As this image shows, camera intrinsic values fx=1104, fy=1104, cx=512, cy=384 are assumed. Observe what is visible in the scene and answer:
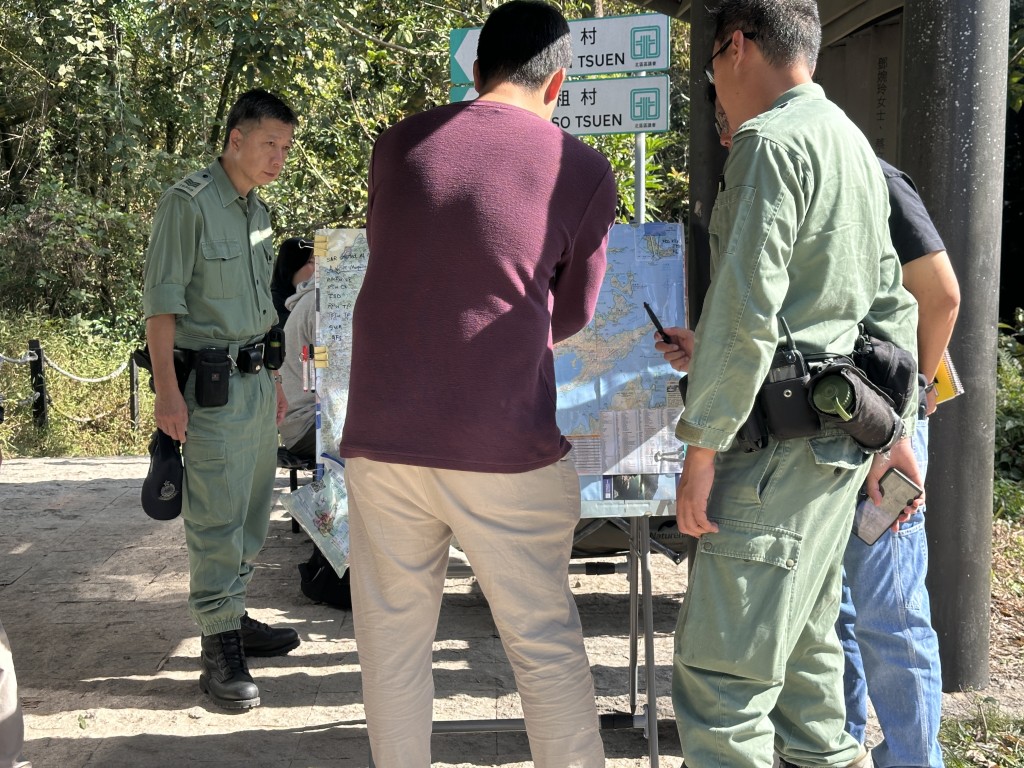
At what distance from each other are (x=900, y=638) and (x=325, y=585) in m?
2.75

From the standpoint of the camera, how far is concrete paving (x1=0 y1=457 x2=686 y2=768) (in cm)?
349

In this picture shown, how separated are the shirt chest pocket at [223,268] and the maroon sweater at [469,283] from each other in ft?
5.06

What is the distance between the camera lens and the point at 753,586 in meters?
2.26

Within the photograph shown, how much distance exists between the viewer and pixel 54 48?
40.4ft

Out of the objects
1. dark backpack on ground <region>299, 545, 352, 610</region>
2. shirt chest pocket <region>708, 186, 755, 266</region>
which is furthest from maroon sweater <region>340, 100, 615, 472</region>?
dark backpack on ground <region>299, 545, 352, 610</region>

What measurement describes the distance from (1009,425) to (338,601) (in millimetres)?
4772

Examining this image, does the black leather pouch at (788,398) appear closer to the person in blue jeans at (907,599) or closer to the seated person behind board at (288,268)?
the person in blue jeans at (907,599)

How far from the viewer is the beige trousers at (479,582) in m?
2.41

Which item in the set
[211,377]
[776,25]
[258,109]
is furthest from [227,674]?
[776,25]

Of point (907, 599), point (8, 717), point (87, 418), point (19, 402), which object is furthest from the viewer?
point (87, 418)

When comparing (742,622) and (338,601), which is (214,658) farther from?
(742,622)

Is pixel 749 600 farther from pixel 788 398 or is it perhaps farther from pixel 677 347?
pixel 677 347

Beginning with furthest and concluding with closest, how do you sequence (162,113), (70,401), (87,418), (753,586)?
1. (162,113)
2. (70,401)
3. (87,418)
4. (753,586)

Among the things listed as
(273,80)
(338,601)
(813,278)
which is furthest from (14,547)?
(813,278)
